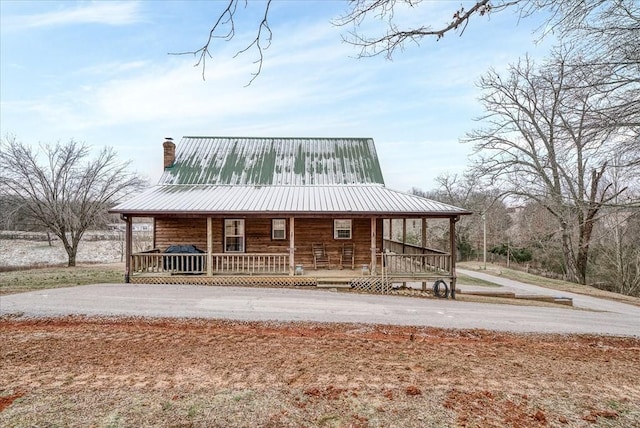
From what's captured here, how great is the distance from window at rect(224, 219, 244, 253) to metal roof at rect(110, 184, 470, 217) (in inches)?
54.3

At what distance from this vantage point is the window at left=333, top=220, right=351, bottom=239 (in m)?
16.4

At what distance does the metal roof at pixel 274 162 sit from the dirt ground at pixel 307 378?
10.7 m

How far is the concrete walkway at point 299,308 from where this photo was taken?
368 inches

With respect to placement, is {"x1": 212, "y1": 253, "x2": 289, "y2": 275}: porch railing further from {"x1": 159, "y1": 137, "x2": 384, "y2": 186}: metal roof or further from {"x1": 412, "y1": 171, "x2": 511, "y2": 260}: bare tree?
{"x1": 412, "y1": 171, "x2": 511, "y2": 260}: bare tree

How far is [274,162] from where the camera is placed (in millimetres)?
19000

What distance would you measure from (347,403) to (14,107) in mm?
28179

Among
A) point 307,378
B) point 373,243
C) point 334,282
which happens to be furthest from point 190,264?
point 307,378

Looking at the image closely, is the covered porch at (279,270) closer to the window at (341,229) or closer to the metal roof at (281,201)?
the metal roof at (281,201)

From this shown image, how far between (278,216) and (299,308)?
477 cm

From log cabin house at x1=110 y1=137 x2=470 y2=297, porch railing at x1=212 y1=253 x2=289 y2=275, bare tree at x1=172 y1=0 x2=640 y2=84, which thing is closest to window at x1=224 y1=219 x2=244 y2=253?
log cabin house at x1=110 y1=137 x2=470 y2=297

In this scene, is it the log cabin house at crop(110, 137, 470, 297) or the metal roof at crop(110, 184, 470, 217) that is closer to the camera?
the metal roof at crop(110, 184, 470, 217)

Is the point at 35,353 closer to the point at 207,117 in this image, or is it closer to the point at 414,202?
the point at 414,202

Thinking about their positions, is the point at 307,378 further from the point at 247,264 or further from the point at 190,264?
the point at 190,264

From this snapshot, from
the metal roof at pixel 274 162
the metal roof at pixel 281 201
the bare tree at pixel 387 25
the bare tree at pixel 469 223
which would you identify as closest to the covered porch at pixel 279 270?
the metal roof at pixel 281 201
